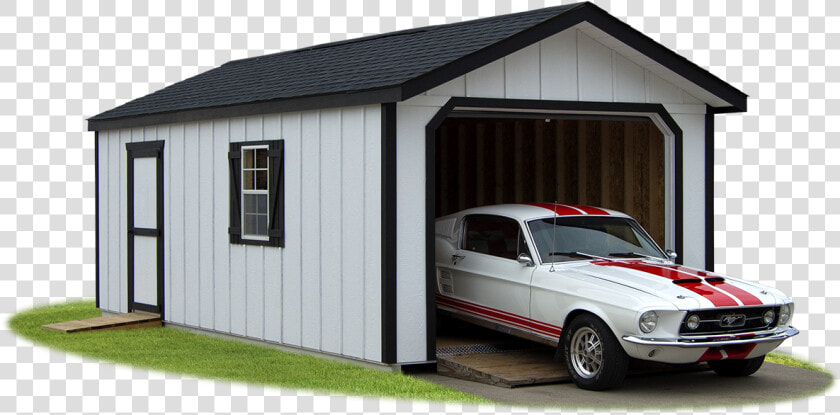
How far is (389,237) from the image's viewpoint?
1269cm

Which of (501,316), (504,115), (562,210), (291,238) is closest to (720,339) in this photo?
(501,316)

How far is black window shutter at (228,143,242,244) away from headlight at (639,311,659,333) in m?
5.81

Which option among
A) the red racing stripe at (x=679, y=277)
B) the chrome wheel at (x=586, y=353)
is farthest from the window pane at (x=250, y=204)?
the chrome wheel at (x=586, y=353)

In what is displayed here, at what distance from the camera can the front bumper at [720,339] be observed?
37.8 ft

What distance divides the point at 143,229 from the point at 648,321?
28.6 ft

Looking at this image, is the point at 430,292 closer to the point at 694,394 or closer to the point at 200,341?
the point at 694,394

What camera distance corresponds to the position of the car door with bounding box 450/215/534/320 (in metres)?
13.2

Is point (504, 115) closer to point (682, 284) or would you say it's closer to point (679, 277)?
point (679, 277)

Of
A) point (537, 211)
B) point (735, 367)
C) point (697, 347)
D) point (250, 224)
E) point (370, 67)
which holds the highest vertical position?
point (370, 67)

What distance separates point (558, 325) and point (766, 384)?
7.73 feet

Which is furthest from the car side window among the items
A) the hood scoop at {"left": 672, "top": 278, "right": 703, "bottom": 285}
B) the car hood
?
the hood scoop at {"left": 672, "top": 278, "right": 703, "bottom": 285}

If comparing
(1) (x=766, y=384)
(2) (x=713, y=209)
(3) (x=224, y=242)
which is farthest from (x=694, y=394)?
(3) (x=224, y=242)

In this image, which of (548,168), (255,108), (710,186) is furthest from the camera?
(548,168)

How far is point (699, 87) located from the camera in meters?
14.5
